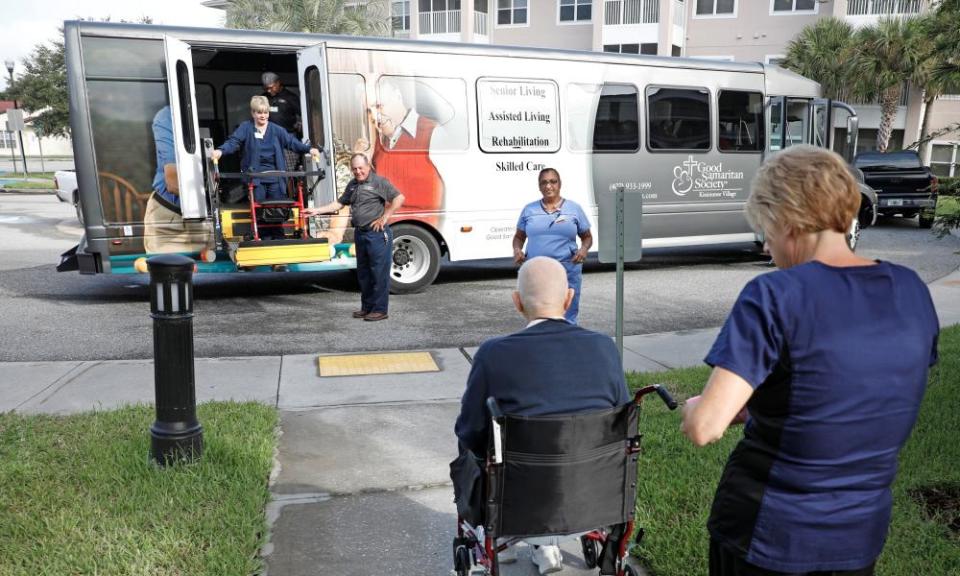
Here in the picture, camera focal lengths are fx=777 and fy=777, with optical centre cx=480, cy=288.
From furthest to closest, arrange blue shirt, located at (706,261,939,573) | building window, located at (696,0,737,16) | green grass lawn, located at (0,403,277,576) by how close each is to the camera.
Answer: building window, located at (696,0,737,16), green grass lawn, located at (0,403,277,576), blue shirt, located at (706,261,939,573)

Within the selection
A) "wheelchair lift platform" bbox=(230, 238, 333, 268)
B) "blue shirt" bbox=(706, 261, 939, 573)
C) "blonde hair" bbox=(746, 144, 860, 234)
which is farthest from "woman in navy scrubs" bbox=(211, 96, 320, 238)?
"blue shirt" bbox=(706, 261, 939, 573)

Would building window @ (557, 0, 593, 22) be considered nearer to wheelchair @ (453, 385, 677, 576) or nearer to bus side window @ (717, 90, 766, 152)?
bus side window @ (717, 90, 766, 152)

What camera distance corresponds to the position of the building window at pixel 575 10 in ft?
116

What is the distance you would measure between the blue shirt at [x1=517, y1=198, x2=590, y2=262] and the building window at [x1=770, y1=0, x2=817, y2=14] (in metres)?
31.7

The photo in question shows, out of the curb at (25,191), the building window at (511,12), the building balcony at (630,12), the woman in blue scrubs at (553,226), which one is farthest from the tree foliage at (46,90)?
the woman in blue scrubs at (553,226)

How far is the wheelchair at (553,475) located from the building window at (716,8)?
117ft

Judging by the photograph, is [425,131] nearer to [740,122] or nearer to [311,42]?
[311,42]

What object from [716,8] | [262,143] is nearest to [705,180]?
[262,143]

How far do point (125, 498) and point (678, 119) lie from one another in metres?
9.92

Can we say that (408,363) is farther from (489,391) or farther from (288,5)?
(288,5)

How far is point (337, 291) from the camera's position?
10602mm

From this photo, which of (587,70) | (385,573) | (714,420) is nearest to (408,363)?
(385,573)

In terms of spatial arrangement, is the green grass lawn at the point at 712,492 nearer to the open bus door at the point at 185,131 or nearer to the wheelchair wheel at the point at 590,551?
the wheelchair wheel at the point at 590,551

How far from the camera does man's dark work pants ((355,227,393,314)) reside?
27.4ft
